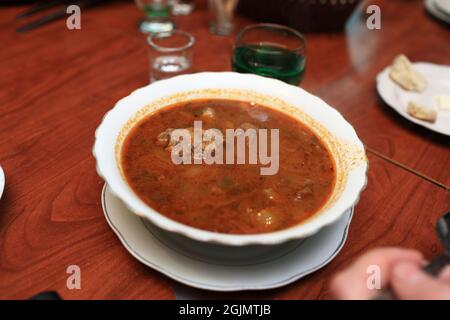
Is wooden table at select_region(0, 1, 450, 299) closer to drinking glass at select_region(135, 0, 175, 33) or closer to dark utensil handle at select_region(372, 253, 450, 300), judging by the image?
drinking glass at select_region(135, 0, 175, 33)

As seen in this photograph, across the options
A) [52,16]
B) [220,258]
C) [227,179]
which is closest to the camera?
[220,258]

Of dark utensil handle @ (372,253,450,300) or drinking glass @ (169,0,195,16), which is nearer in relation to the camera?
dark utensil handle @ (372,253,450,300)

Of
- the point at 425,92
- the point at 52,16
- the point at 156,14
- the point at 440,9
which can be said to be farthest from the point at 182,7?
the point at 440,9

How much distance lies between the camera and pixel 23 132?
160cm

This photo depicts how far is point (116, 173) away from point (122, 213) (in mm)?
146

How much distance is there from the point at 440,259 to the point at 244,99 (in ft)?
2.57

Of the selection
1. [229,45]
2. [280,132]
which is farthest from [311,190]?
[229,45]

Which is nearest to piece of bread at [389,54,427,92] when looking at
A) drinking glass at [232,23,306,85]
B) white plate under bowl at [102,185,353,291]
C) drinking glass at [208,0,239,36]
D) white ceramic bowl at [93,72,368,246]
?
drinking glass at [232,23,306,85]

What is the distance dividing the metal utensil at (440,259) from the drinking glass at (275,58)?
0.76 meters

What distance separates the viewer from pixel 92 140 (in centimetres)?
160

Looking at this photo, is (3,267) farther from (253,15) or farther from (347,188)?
(253,15)

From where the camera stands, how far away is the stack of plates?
262cm

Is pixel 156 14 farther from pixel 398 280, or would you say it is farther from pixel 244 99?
pixel 398 280

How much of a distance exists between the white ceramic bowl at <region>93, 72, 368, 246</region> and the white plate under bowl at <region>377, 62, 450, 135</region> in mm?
455
